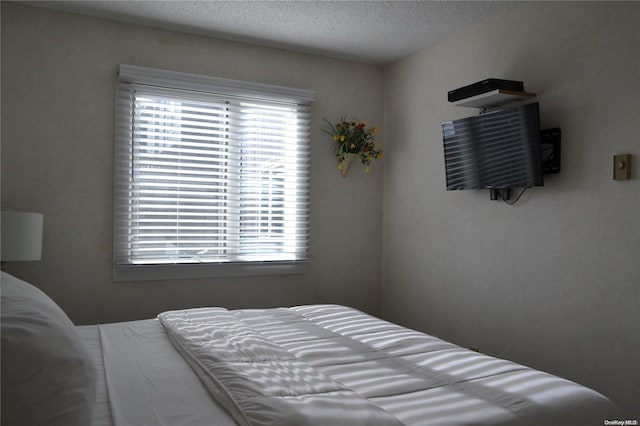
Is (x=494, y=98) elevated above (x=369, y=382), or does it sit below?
above

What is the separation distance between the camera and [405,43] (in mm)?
4023

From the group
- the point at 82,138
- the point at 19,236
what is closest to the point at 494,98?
the point at 82,138

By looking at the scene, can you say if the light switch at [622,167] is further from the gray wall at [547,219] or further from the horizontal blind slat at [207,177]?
the horizontal blind slat at [207,177]

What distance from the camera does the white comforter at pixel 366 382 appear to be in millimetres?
1396

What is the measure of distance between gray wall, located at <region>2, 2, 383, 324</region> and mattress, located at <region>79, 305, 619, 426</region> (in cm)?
129

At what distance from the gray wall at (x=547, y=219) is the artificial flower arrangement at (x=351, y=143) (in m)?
0.35

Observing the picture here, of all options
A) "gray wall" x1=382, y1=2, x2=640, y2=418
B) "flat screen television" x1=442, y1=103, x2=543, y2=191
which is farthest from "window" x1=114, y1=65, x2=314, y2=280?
"flat screen television" x1=442, y1=103, x2=543, y2=191

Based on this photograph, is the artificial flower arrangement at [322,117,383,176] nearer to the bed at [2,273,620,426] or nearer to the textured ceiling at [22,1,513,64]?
the textured ceiling at [22,1,513,64]

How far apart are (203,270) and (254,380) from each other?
7.83 feet

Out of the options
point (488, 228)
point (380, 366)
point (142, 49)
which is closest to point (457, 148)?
point (488, 228)

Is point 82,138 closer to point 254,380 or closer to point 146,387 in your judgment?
point 146,387

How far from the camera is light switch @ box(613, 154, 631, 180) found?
259cm

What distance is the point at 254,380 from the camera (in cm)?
157

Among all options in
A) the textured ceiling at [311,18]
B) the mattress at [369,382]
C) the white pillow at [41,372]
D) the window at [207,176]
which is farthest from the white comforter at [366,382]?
the textured ceiling at [311,18]
